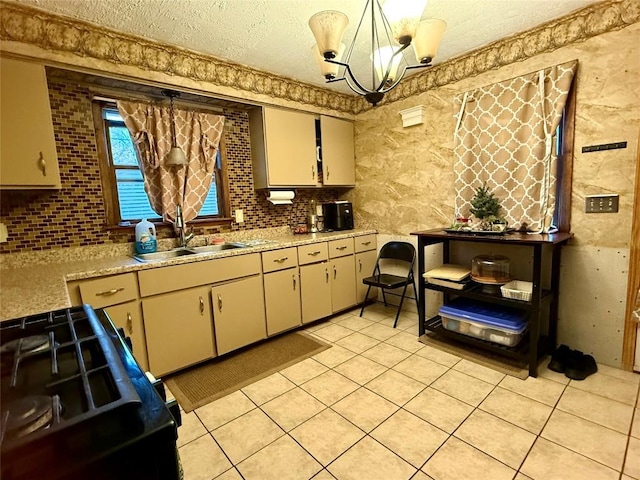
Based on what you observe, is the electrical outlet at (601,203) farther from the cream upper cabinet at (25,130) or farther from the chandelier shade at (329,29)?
the cream upper cabinet at (25,130)

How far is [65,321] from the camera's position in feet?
3.40

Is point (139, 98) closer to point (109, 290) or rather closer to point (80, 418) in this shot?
point (109, 290)

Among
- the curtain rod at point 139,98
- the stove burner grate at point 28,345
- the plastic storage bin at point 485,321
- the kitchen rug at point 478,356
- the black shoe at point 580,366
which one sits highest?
the curtain rod at point 139,98

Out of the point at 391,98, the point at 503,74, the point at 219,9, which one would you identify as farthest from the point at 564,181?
the point at 219,9

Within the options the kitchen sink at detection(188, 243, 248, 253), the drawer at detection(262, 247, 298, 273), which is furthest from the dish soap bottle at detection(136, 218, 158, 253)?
the drawer at detection(262, 247, 298, 273)

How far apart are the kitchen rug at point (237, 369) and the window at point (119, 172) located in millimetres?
1302

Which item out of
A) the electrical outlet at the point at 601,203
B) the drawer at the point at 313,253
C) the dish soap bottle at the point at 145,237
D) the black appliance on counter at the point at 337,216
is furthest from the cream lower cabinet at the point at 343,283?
the electrical outlet at the point at 601,203

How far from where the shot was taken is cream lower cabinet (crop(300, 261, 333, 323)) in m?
3.01

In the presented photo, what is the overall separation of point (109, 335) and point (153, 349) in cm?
142

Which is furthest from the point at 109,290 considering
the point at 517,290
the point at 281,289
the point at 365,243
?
the point at 517,290

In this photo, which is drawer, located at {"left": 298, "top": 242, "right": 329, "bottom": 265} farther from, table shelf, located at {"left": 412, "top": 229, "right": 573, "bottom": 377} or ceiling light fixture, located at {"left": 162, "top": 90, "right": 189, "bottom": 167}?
ceiling light fixture, located at {"left": 162, "top": 90, "right": 189, "bottom": 167}

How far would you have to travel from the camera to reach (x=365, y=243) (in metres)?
3.51

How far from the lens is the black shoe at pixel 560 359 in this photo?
7.13ft

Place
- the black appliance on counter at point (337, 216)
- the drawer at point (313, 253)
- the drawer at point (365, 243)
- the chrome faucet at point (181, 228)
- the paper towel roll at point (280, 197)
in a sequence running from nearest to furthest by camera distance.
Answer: the chrome faucet at point (181, 228)
the drawer at point (313, 253)
the paper towel roll at point (280, 197)
the drawer at point (365, 243)
the black appliance on counter at point (337, 216)
